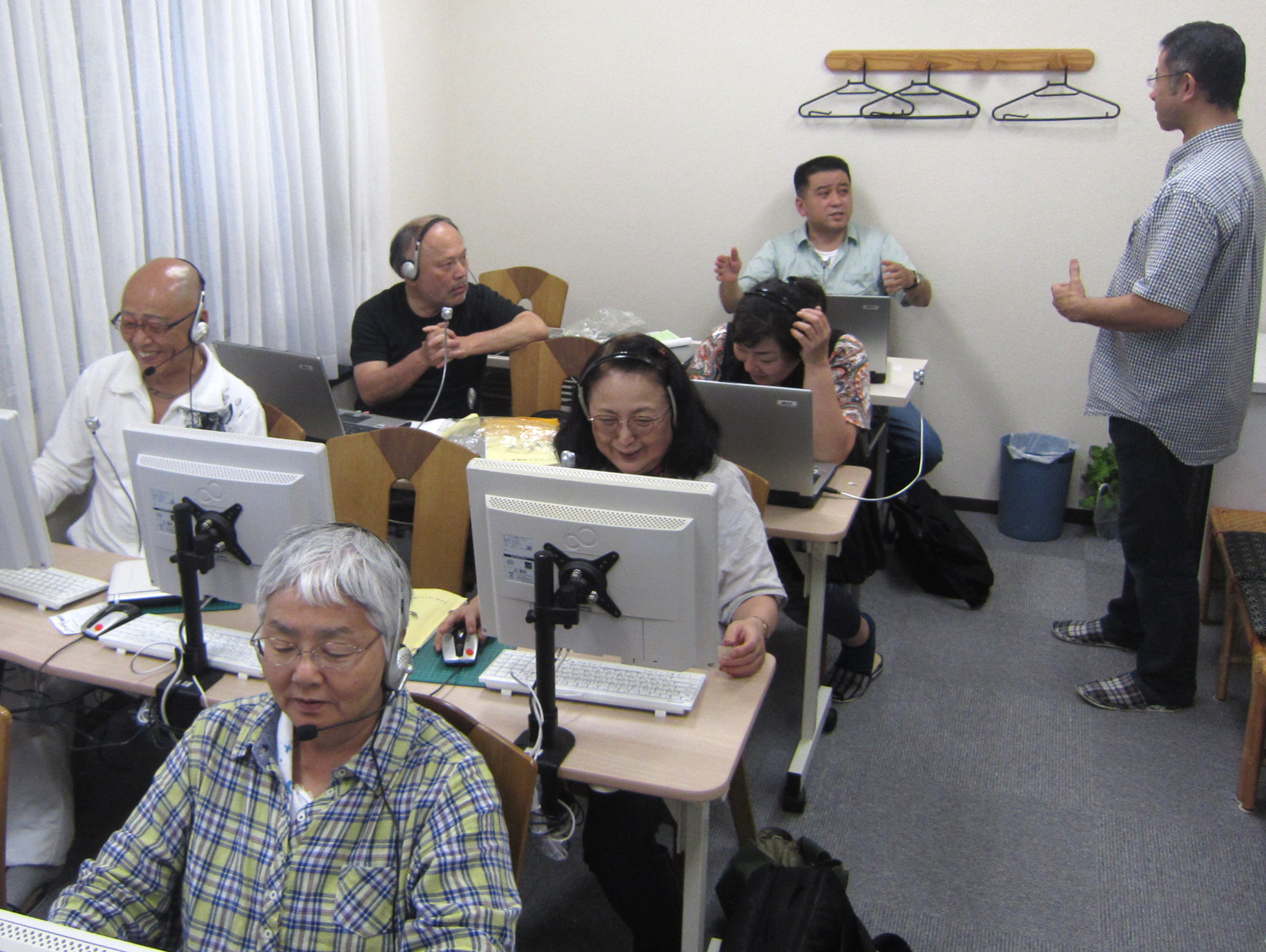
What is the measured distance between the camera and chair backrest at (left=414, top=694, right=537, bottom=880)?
1.36m

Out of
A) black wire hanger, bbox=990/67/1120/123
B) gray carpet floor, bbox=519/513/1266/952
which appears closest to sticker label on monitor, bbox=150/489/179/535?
gray carpet floor, bbox=519/513/1266/952

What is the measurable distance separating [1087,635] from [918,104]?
2172mm

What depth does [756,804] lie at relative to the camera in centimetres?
250

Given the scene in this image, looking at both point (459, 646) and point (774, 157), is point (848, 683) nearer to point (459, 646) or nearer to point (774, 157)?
point (459, 646)

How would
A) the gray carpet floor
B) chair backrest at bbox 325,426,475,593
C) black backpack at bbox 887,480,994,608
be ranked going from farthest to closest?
1. black backpack at bbox 887,480,994,608
2. chair backrest at bbox 325,426,475,593
3. the gray carpet floor

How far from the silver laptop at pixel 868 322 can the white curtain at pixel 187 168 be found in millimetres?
1807

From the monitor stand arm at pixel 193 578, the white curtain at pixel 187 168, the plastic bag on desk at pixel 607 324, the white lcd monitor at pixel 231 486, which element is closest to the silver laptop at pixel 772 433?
the white lcd monitor at pixel 231 486

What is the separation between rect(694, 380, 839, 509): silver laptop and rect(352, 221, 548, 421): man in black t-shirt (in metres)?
1.13

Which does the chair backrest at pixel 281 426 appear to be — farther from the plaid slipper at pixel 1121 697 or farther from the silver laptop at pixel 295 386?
the plaid slipper at pixel 1121 697

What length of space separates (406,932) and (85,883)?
44cm

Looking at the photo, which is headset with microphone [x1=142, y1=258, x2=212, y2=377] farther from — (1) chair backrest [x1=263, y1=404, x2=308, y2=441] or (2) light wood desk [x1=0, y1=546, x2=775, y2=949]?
(2) light wood desk [x1=0, y1=546, x2=775, y2=949]

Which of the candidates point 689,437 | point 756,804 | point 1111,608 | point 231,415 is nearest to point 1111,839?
point 756,804

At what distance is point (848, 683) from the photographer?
2.99m

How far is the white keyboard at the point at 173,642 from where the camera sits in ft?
5.80
